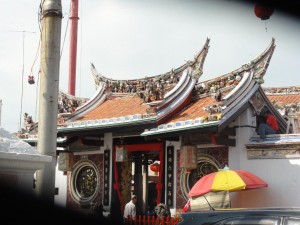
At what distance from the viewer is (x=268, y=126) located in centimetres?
1210

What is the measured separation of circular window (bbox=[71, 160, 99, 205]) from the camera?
49.2 feet

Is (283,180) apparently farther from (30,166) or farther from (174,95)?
(30,166)

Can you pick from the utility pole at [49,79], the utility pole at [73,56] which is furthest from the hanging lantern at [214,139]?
the utility pole at [73,56]

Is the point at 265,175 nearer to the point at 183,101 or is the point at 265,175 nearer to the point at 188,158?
the point at 188,158

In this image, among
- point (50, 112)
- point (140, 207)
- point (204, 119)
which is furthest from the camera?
point (140, 207)

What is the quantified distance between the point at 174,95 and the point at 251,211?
26.7ft

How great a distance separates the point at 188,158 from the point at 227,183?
230cm

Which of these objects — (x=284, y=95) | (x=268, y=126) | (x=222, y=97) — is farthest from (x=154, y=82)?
Answer: (x=284, y=95)

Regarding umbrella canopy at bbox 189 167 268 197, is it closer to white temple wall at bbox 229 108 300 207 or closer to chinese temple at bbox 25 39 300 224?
white temple wall at bbox 229 108 300 207

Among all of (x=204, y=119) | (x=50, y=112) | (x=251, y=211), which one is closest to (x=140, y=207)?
(x=204, y=119)

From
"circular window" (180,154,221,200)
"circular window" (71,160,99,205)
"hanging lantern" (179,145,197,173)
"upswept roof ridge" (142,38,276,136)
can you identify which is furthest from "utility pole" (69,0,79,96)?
"hanging lantern" (179,145,197,173)

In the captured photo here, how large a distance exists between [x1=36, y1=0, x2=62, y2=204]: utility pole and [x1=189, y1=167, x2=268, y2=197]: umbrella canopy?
4380 mm

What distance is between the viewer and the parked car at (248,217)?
176 inches

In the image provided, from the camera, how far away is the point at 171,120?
12.3 metres
